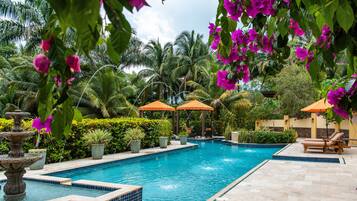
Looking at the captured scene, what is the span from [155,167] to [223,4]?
10603 millimetres

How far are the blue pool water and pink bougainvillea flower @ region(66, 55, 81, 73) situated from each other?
22.6 ft

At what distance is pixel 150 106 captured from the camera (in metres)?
18.5

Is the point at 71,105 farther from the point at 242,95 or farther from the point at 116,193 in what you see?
the point at 242,95

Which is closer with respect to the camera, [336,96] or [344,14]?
[344,14]

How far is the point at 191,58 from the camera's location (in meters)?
29.0

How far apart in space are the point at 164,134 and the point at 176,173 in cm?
648

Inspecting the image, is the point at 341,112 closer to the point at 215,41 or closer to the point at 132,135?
the point at 215,41

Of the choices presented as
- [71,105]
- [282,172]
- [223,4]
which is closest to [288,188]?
[282,172]

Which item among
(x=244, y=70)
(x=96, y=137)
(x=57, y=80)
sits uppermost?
(x=244, y=70)

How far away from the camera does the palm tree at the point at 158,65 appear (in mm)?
27844

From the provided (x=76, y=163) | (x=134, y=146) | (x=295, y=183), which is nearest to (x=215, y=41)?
(x=295, y=183)

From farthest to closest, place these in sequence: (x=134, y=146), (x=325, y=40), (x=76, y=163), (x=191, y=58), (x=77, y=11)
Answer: (x=191, y=58) < (x=134, y=146) < (x=76, y=163) < (x=325, y=40) < (x=77, y=11)

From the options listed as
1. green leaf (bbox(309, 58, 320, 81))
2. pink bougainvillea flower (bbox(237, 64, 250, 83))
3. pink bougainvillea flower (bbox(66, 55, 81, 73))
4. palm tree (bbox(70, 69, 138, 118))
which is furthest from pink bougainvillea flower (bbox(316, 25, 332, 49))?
palm tree (bbox(70, 69, 138, 118))

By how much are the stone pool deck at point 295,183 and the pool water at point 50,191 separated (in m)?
2.66
